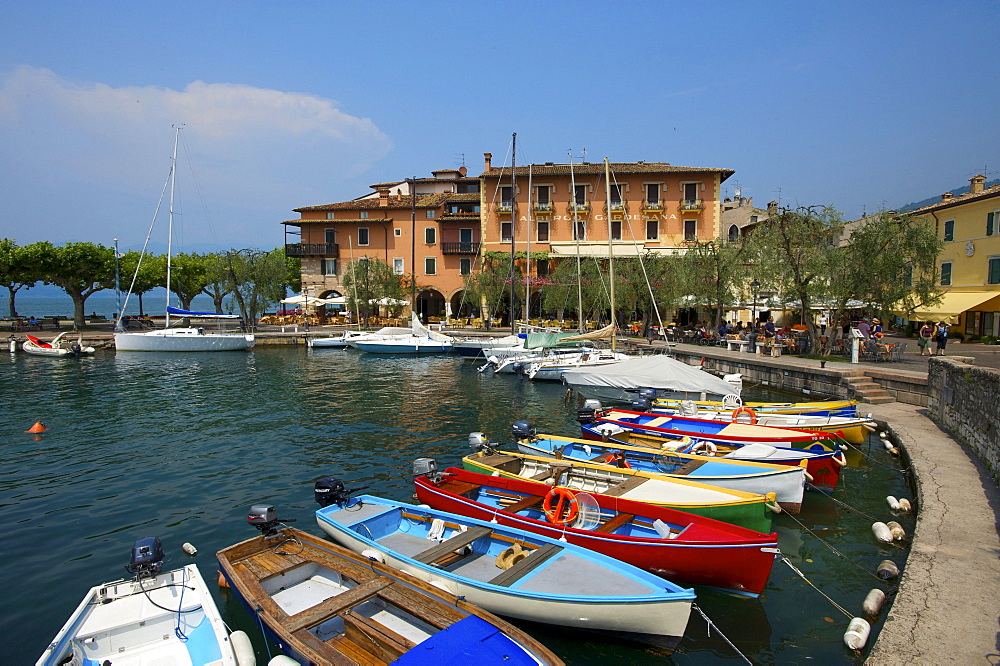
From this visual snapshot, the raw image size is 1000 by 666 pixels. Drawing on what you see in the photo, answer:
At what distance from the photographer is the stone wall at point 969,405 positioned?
1083 cm

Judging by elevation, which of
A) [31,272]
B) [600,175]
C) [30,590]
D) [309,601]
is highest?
[600,175]

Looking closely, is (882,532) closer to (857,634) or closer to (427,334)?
(857,634)

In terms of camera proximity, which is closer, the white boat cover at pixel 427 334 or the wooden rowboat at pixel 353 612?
the wooden rowboat at pixel 353 612

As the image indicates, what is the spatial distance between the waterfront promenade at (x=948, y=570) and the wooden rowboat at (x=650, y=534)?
1521 millimetres

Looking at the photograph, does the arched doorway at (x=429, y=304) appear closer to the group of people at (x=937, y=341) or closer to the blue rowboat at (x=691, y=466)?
the group of people at (x=937, y=341)

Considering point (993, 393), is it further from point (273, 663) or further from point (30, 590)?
point (30, 590)

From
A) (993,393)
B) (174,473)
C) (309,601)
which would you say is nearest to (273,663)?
(309,601)

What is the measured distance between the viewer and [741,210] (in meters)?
53.5

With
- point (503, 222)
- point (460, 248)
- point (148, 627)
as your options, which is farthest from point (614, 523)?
point (460, 248)

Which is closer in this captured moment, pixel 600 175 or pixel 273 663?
pixel 273 663

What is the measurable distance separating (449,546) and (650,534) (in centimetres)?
291

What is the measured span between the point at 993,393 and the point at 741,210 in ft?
151

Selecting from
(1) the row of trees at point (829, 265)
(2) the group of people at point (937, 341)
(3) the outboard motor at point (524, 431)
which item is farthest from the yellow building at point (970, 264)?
(3) the outboard motor at point (524, 431)

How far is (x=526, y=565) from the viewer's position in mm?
6785
